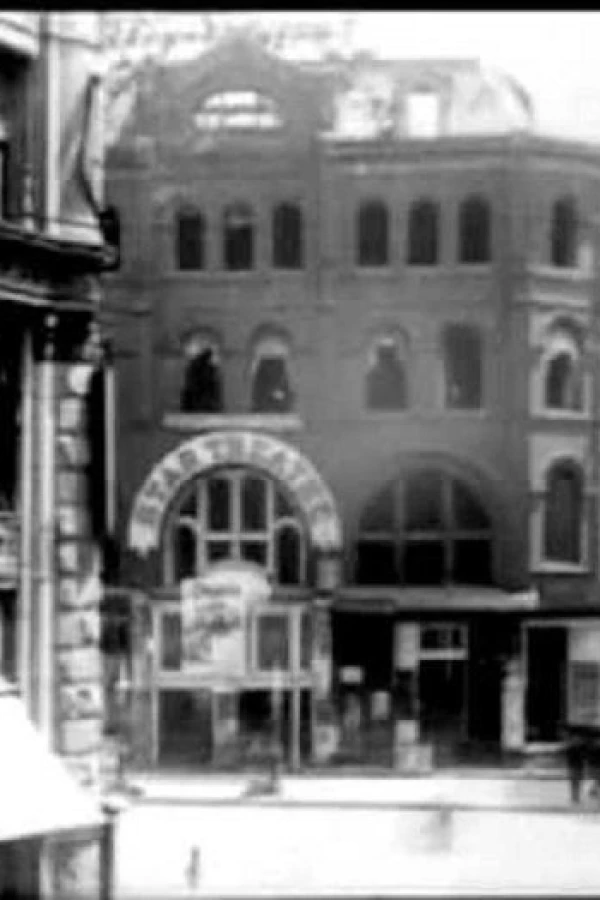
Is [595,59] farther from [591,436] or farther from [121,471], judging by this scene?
[121,471]

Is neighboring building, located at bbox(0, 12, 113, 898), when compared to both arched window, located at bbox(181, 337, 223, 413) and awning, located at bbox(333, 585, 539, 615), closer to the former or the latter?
arched window, located at bbox(181, 337, 223, 413)

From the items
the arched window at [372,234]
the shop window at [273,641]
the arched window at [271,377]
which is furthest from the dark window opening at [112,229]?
the shop window at [273,641]

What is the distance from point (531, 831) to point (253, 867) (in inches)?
18.2

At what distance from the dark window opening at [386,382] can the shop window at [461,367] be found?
0.08 meters

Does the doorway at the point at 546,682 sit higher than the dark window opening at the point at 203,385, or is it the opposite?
the dark window opening at the point at 203,385

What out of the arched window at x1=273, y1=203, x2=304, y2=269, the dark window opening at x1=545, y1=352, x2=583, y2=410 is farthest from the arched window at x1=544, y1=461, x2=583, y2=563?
the arched window at x1=273, y1=203, x2=304, y2=269

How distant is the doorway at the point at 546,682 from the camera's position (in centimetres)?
327

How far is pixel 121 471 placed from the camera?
3.42 metres

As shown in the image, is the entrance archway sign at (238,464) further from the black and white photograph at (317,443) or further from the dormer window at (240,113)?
the dormer window at (240,113)

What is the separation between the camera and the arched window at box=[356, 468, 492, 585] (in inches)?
130

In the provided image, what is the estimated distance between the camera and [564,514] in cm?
333

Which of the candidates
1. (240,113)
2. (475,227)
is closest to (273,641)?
(475,227)

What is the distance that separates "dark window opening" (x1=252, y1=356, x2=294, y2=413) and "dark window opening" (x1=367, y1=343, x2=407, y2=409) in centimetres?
14

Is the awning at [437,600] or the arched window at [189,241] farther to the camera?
the arched window at [189,241]
